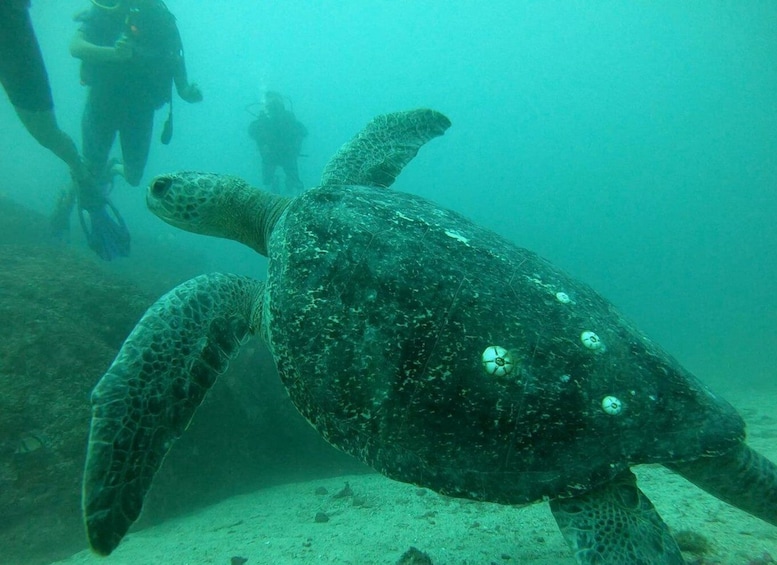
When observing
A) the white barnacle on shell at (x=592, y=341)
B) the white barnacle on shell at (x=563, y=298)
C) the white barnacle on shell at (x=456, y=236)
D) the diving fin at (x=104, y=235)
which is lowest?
the diving fin at (x=104, y=235)

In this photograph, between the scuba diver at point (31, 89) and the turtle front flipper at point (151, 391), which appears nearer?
the turtle front flipper at point (151, 391)

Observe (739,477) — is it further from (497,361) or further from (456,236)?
(456,236)

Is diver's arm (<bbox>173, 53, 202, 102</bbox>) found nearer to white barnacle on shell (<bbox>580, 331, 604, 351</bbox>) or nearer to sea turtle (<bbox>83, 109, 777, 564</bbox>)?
sea turtle (<bbox>83, 109, 777, 564</bbox>)

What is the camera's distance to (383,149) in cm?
461

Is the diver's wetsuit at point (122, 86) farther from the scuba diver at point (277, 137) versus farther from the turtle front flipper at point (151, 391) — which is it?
the scuba diver at point (277, 137)

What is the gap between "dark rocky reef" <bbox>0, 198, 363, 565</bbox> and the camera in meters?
3.70

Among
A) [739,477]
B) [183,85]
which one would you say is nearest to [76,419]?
[739,477]

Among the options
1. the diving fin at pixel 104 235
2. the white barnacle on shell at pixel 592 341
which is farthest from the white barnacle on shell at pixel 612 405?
the diving fin at pixel 104 235

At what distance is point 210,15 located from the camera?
107 metres

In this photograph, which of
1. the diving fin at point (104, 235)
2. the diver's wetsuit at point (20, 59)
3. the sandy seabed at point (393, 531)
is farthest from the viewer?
the diving fin at point (104, 235)

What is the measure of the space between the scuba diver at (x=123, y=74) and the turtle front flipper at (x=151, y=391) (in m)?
6.40

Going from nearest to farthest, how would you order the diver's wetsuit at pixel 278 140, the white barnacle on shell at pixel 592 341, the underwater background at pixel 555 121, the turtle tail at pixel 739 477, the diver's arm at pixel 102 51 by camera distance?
the white barnacle on shell at pixel 592 341, the turtle tail at pixel 739 477, the diver's arm at pixel 102 51, the diver's wetsuit at pixel 278 140, the underwater background at pixel 555 121

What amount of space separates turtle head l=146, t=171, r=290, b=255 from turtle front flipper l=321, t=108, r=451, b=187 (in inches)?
31.5

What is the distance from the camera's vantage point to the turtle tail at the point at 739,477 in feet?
7.30
